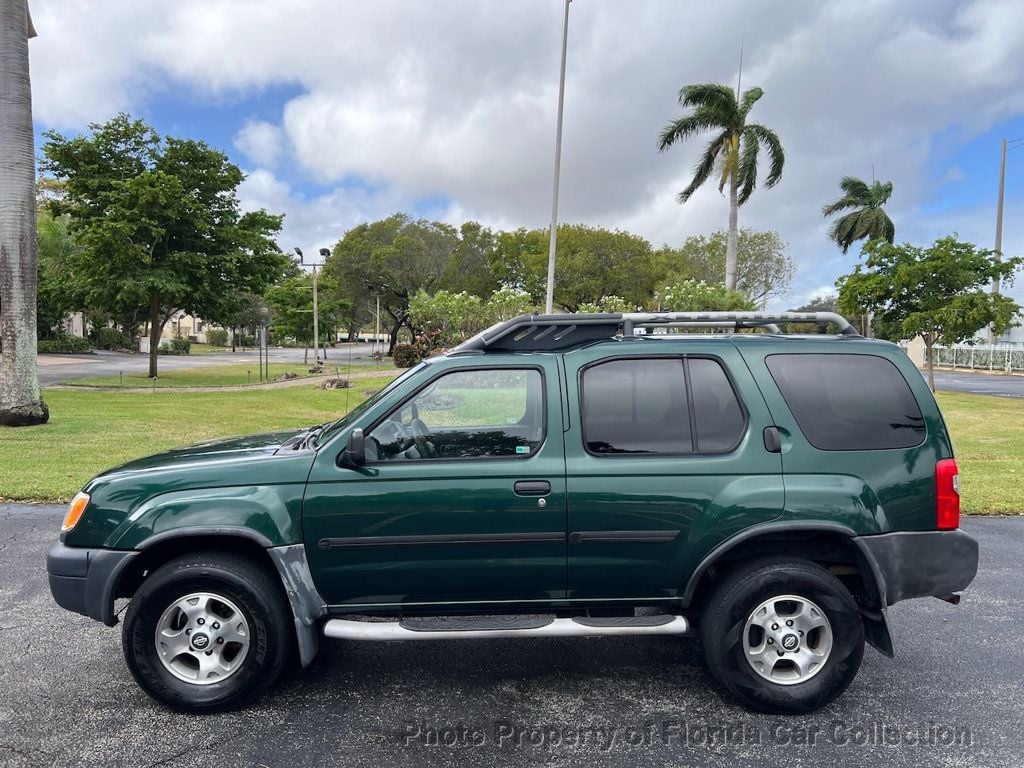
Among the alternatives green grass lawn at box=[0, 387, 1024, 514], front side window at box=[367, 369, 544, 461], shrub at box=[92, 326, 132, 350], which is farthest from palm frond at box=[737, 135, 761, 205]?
shrub at box=[92, 326, 132, 350]

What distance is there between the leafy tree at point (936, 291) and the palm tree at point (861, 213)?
23.8 meters

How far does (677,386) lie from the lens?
3490 millimetres

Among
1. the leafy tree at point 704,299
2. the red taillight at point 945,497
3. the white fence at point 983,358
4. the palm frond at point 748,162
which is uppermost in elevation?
the palm frond at point 748,162

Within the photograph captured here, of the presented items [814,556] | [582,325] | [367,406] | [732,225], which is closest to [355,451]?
[367,406]

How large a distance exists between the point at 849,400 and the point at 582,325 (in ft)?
4.72

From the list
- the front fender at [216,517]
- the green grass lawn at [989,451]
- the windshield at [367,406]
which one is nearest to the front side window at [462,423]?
the windshield at [367,406]

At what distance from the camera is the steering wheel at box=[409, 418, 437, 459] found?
339cm

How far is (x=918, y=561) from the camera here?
3.29m

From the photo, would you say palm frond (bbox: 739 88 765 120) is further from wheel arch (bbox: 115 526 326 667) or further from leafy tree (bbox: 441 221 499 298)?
wheel arch (bbox: 115 526 326 667)

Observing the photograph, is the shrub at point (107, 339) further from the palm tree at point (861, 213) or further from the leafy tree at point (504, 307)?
the palm tree at point (861, 213)

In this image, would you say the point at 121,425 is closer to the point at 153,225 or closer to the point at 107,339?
the point at 153,225

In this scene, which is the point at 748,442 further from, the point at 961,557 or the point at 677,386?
the point at 961,557

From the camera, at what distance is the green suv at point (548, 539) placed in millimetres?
3213

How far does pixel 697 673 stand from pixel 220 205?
24.2m
